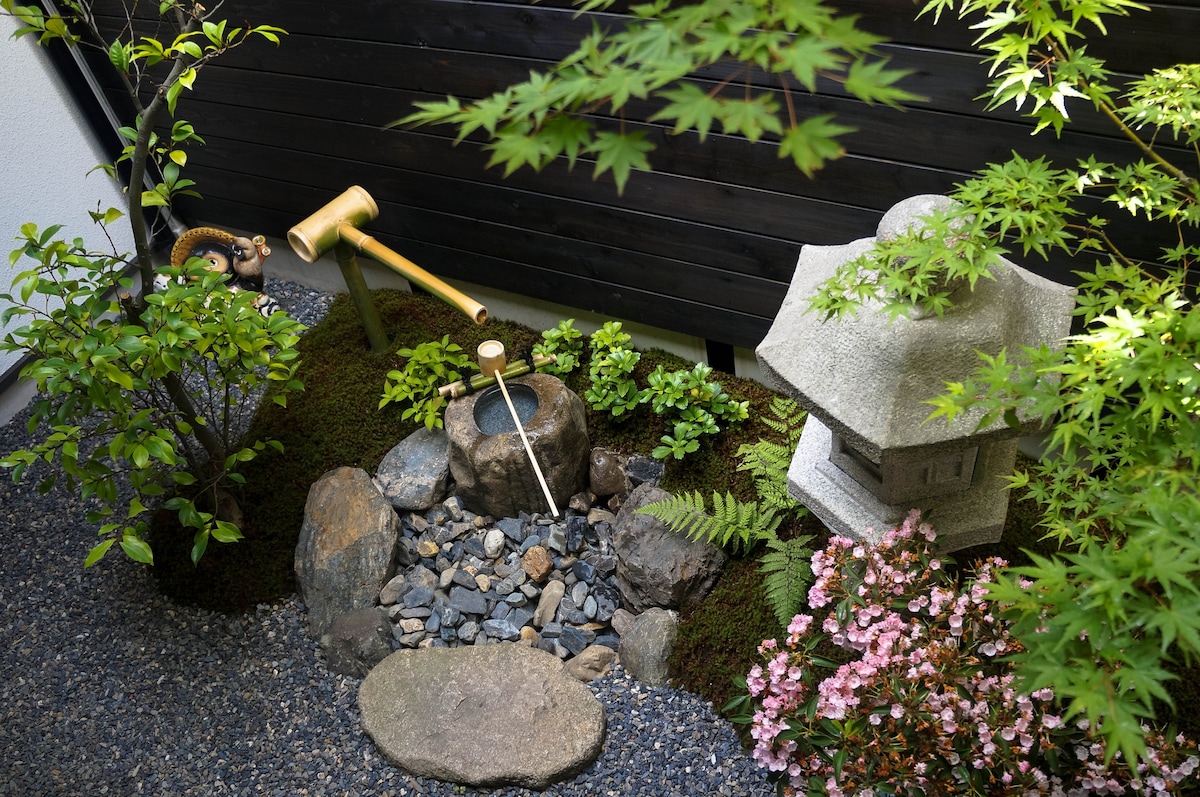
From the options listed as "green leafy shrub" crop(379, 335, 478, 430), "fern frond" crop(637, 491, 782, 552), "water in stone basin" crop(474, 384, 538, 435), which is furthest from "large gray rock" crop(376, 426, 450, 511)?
"fern frond" crop(637, 491, 782, 552)

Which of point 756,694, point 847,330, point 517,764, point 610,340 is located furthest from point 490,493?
point 847,330

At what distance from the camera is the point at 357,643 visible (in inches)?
135

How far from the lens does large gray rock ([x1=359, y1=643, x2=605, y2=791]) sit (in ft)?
9.81

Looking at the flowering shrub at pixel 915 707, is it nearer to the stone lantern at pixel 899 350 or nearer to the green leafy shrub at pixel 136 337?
the stone lantern at pixel 899 350

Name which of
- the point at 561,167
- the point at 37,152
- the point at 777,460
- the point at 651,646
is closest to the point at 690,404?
the point at 777,460

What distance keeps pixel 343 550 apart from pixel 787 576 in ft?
5.86

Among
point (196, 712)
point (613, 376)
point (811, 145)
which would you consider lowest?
point (196, 712)

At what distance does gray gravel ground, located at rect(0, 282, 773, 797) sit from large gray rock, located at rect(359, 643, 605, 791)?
87 millimetres

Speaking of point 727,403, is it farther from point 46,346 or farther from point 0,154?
point 0,154

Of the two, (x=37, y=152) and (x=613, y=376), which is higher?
(x=37, y=152)

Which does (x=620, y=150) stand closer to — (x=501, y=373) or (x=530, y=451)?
(x=530, y=451)

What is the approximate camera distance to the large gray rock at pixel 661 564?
326cm

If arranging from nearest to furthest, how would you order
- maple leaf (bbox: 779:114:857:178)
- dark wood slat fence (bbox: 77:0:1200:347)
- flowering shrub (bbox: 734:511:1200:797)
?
maple leaf (bbox: 779:114:857:178) → flowering shrub (bbox: 734:511:1200:797) → dark wood slat fence (bbox: 77:0:1200:347)

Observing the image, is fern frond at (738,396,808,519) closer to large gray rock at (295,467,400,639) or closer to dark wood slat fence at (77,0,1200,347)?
dark wood slat fence at (77,0,1200,347)
